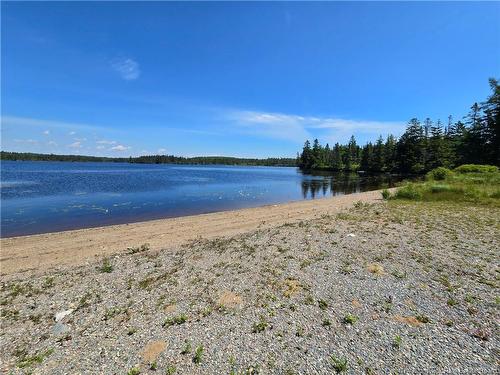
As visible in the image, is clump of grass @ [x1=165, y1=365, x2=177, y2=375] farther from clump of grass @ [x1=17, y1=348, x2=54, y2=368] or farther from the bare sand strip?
the bare sand strip

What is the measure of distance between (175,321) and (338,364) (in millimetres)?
2914

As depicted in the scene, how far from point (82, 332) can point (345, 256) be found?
6.65 metres

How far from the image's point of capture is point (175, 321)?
16.5 ft

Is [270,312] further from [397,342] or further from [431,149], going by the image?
[431,149]

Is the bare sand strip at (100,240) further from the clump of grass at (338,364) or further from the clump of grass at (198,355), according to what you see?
the clump of grass at (338,364)

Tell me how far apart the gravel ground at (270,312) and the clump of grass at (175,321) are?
0.02 metres

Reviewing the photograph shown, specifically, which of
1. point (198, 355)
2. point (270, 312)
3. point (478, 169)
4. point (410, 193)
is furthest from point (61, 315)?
point (478, 169)

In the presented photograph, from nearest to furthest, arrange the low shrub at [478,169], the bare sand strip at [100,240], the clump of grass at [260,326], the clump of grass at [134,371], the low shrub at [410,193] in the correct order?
the clump of grass at [134,371]
the clump of grass at [260,326]
the bare sand strip at [100,240]
the low shrub at [410,193]
the low shrub at [478,169]

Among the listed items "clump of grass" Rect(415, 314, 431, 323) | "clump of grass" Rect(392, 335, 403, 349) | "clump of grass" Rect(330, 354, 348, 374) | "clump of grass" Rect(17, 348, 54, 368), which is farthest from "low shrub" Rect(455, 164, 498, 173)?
"clump of grass" Rect(17, 348, 54, 368)

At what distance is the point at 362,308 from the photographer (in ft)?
17.1

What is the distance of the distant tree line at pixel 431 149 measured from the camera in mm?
46562

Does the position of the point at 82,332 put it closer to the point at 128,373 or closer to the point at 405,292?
the point at 128,373

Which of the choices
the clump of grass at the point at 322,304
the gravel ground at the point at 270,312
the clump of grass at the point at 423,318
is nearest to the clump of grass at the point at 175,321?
the gravel ground at the point at 270,312

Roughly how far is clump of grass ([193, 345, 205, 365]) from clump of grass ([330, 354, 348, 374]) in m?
1.93
